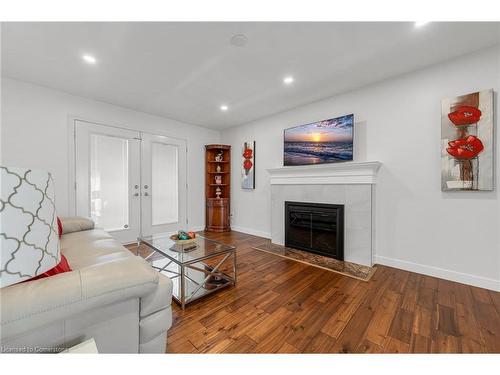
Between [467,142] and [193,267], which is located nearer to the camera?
[467,142]

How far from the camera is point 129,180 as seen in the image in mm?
3691

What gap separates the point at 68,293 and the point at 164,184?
3.56 metres

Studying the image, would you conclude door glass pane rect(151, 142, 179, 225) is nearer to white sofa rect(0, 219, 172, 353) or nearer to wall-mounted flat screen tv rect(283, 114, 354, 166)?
wall-mounted flat screen tv rect(283, 114, 354, 166)

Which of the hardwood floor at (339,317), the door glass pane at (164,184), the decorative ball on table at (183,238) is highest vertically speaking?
the door glass pane at (164,184)

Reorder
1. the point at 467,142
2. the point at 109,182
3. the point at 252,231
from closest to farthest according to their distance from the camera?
the point at 467,142, the point at 109,182, the point at 252,231

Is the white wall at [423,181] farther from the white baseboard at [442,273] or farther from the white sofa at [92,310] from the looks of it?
the white sofa at [92,310]

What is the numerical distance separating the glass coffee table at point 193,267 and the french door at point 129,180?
55.8 inches

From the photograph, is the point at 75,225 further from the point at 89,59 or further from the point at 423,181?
the point at 423,181

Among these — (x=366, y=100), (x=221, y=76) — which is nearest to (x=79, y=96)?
(x=221, y=76)

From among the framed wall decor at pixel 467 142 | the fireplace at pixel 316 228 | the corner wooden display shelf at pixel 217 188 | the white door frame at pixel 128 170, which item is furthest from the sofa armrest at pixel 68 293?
the corner wooden display shelf at pixel 217 188

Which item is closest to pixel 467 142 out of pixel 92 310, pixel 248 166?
pixel 248 166

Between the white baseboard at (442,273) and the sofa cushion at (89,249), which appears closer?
the sofa cushion at (89,249)

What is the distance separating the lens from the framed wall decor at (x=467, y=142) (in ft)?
6.73

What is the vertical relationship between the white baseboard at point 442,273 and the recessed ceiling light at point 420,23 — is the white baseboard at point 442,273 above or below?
below
